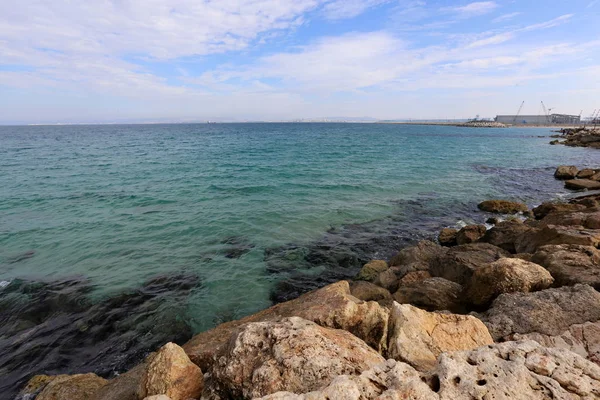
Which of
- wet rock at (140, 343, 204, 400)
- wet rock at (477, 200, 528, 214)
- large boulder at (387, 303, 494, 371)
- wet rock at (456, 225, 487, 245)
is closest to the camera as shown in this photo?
wet rock at (140, 343, 204, 400)

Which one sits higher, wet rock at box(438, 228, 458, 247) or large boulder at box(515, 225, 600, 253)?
large boulder at box(515, 225, 600, 253)

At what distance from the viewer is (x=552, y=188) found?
26578 millimetres

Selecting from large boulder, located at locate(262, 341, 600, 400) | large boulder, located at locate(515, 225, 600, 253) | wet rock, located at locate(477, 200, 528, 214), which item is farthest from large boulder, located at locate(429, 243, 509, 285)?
wet rock, located at locate(477, 200, 528, 214)

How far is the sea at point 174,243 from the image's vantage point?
9078mm

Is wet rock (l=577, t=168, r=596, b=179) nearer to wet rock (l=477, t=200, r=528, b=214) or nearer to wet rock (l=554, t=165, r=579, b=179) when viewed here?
wet rock (l=554, t=165, r=579, b=179)

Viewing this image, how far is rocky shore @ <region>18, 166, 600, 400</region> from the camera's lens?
10.8 feet

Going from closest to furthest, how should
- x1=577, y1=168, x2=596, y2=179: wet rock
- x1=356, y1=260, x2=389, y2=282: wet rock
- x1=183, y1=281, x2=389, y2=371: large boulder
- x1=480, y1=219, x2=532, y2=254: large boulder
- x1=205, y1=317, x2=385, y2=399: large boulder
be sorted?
1. x1=205, y1=317, x2=385, y2=399: large boulder
2. x1=183, y1=281, x2=389, y2=371: large boulder
3. x1=356, y1=260, x2=389, y2=282: wet rock
4. x1=480, y1=219, x2=532, y2=254: large boulder
5. x1=577, y1=168, x2=596, y2=179: wet rock

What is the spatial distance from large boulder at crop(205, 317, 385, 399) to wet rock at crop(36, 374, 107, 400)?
11.5 ft

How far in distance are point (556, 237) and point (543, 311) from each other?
18.2 ft

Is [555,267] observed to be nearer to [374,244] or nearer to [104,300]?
[374,244]

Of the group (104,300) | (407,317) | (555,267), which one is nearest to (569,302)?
(555,267)

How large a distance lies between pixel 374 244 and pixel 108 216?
15.6m

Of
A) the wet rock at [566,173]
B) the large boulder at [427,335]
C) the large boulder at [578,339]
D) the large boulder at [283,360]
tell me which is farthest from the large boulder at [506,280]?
the wet rock at [566,173]

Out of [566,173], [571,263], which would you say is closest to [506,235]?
[571,263]
